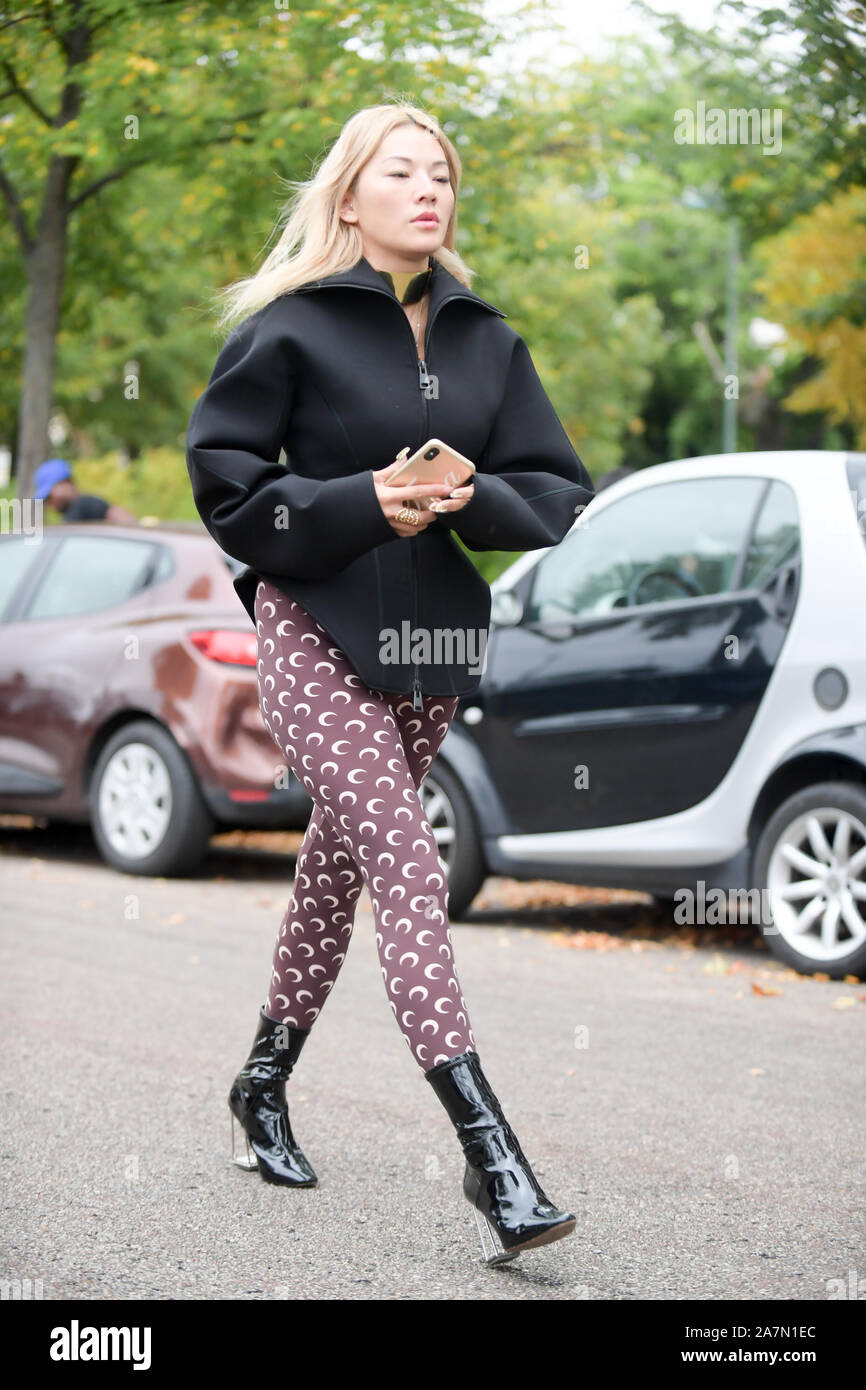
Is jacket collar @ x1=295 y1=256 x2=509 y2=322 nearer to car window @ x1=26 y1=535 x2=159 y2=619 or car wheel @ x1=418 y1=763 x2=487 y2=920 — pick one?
car wheel @ x1=418 y1=763 x2=487 y2=920

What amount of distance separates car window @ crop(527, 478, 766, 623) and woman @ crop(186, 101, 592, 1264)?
3.20 metres

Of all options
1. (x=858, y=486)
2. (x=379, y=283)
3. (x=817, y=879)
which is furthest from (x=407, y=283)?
(x=817, y=879)

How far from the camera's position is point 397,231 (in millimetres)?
3283

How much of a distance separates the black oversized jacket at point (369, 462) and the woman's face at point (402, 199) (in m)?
0.06

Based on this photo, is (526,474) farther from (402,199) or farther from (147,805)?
(147,805)

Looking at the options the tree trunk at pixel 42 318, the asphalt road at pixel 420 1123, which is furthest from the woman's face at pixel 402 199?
the tree trunk at pixel 42 318

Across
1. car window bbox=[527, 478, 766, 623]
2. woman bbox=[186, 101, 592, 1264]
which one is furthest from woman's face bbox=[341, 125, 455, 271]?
car window bbox=[527, 478, 766, 623]

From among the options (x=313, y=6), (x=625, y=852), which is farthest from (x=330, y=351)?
(x=313, y=6)

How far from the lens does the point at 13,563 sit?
30.5 feet

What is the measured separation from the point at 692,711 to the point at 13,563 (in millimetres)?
4294

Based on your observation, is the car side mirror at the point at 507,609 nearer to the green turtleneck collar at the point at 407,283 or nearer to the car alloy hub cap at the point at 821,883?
the car alloy hub cap at the point at 821,883

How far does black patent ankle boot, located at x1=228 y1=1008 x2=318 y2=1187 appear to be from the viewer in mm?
3553
